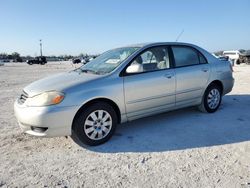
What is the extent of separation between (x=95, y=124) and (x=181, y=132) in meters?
1.60

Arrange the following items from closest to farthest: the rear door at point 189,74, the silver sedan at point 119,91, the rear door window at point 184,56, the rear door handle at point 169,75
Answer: the silver sedan at point 119,91
the rear door handle at point 169,75
the rear door at point 189,74
the rear door window at point 184,56

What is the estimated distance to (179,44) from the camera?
18.1ft

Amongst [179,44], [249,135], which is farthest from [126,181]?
[179,44]

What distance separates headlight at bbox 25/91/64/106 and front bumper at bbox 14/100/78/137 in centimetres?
8

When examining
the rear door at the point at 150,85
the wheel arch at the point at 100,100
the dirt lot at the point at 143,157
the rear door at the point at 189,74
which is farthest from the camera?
the rear door at the point at 189,74

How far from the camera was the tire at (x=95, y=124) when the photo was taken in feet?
13.6

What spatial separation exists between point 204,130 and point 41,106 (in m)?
2.89

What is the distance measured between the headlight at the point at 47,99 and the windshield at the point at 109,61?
1.00 metres

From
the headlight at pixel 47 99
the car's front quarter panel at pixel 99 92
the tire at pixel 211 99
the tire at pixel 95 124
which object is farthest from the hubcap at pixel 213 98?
the headlight at pixel 47 99

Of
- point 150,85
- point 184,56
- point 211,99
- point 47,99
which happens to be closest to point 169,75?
point 150,85

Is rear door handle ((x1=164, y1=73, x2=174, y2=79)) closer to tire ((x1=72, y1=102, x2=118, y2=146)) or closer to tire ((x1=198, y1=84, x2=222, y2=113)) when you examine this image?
tire ((x1=198, y1=84, x2=222, y2=113))

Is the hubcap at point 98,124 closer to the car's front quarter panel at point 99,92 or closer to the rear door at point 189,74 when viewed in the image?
the car's front quarter panel at point 99,92

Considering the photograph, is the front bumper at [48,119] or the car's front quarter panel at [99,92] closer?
the front bumper at [48,119]

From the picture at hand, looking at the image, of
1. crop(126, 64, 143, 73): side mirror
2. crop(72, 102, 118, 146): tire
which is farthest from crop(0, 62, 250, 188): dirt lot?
crop(126, 64, 143, 73): side mirror
